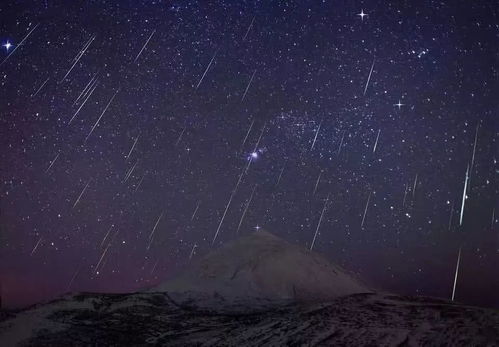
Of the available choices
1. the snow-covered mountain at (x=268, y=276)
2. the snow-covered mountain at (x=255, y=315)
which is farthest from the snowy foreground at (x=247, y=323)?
the snow-covered mountain at (x=268, y=276)

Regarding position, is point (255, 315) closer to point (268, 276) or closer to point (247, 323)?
point (247, 323)

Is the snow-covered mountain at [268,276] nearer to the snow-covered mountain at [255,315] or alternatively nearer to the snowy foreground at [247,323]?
the snow-covered mountain at [255,315]

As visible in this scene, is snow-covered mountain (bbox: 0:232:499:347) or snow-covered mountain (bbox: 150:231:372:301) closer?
snow-covered mountain (bbox: 0:232:499:347)

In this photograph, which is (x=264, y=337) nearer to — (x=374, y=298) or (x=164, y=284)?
(x=374, y=298)

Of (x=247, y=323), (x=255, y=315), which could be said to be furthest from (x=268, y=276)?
(x=247, y=323)

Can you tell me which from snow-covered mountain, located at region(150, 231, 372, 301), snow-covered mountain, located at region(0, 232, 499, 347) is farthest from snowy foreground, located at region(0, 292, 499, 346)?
snow-covered mountain, located at region(150, 231, 372, 301)

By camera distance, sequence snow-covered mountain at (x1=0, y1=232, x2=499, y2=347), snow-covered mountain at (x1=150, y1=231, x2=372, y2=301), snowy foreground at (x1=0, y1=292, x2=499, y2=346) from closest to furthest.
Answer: snowy foreground at (x1=0, y1=292, x2=499, y2=346) < snow-covered mountain at (x1=0, y1=232, x2=499, y2=347) < snow-covered mountain at (x1=150, y1=231, x2=372, y2=301)

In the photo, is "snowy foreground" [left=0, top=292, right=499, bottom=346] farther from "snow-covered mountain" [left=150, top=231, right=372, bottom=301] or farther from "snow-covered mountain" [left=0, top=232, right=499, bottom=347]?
"snow-covered mountain" [left=150, top=231, right=372, bottom=301]
